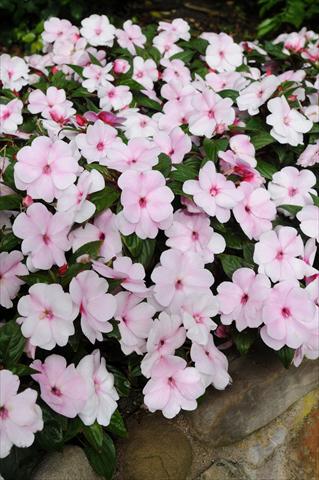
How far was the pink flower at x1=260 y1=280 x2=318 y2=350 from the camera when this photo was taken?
1582 mm

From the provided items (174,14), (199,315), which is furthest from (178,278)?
(174,14)

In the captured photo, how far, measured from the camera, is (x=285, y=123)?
81.4 inches

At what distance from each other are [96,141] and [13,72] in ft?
2.93

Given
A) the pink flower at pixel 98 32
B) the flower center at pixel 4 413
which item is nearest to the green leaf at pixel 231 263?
the flower center at pixel 4 413

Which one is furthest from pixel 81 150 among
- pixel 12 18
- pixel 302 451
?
pixel 12 18

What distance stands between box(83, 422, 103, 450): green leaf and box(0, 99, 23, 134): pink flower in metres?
1.12

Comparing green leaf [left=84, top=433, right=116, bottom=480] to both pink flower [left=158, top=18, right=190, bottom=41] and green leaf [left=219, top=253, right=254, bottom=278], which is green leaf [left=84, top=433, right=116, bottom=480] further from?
pink flower [left=158, top=18, right=190, bottom=41]

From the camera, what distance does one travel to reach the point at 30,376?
1.54m

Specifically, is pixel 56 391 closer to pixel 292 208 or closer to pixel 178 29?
pixel 292 208

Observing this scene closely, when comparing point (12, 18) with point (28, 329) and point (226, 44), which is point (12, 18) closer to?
point (226, 44)

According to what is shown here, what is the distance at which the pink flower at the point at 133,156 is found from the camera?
1677 mm

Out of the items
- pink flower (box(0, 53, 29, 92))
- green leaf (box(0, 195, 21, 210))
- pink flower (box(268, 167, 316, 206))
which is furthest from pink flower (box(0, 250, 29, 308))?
pink flower (box(0, 53, 29, 92))

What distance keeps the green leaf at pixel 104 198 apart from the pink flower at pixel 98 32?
1.25m

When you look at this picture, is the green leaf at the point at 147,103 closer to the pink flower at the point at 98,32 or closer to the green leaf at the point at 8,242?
the pink flower at the point at 98,32
